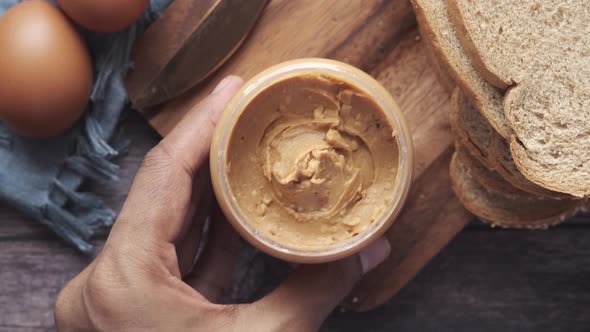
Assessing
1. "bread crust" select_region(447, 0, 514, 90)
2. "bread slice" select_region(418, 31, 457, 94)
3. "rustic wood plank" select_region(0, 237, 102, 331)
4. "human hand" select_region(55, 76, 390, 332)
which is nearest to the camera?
"human hand" select_region(55, 76, 390, 332)

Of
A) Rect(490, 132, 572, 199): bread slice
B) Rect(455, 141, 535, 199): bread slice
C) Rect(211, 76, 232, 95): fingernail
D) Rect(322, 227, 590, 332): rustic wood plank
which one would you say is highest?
Rect(211, 76, 232, 95): fingernail

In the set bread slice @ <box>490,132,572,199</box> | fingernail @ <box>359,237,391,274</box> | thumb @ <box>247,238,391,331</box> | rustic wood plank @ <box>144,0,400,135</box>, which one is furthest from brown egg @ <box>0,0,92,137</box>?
bread slice @ <box>490,132,572,199</box>

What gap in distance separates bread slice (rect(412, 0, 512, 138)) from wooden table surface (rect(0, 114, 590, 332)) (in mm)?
449

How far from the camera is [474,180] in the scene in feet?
5.80

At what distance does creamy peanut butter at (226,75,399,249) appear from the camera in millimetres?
1500

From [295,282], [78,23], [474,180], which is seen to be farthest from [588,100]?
[78,23]

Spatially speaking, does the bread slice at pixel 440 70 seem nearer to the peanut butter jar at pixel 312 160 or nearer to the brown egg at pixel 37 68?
the peanut butter jar at pixel 312 160

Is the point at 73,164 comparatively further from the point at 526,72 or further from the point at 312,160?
the point at 526,72

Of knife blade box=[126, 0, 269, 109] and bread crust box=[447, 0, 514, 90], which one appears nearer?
bread crust box=[447, 0, 514, 90]

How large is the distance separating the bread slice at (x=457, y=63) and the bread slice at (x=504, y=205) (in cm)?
17

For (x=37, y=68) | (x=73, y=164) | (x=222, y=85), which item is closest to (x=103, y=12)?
(x=37, y=68)

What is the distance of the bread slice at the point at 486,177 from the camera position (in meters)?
1.76

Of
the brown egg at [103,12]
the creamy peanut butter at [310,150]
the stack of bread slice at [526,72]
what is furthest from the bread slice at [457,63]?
the brown egg at [103,12]

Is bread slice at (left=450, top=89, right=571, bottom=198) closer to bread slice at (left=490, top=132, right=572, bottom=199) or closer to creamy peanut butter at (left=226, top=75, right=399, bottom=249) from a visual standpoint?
bread slice at (left=490, top=132, right=572, bottom=199)
